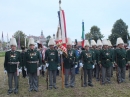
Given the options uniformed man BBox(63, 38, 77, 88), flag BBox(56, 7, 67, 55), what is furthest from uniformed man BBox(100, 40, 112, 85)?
flag BBox(56, 7, 67, 55)

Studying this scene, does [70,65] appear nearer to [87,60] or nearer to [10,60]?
[87,60]

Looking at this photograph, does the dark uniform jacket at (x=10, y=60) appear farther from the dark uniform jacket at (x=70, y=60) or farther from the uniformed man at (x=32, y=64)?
the dark uniform jacket at (x=70, y=60)

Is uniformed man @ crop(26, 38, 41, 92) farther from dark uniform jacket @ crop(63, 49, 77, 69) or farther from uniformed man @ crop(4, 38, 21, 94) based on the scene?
dark uniform jacket @ crop(63, 49, 77, 69)

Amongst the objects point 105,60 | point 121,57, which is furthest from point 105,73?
point 121,57

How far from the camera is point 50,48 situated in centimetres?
829

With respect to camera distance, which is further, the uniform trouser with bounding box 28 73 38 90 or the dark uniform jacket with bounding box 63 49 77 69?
the dark uniform jacket with bounding box 63 49 77 69

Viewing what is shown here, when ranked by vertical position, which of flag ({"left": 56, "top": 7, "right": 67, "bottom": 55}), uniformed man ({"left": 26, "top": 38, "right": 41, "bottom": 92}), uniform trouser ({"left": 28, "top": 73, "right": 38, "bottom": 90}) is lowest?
uniform trouser ({"left": 28, "top": 73, "right": 38, "bottom": 90})

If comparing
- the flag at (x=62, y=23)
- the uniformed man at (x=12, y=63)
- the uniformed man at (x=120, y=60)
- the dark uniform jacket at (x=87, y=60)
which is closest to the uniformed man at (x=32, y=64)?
the uniformed man at (x=12, y=63)

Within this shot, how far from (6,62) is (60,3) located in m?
3.78

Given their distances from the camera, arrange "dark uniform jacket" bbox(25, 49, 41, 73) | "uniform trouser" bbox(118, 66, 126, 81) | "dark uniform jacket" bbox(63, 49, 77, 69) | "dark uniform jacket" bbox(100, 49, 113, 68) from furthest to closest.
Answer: "uniform trouser" bbox(118, 66, 126, 81), "dark uniform jacket" bbox(100, 49, 113, 68), "dark uniform jacket" bbox(63, 49, 77, 69), "dark uniform jacket" bbox(25, 49, 41, 73)

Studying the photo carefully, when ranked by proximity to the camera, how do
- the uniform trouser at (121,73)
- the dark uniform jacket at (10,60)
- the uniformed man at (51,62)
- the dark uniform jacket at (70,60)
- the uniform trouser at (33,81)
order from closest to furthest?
the dark uniform jacket at (10,60), the uniform trouser at (33,81), the uniformed man at (51,62), the dark uniform jacket at (70,60), the uniform trouser at (121,73)

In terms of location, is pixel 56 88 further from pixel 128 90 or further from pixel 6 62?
pixel 128 90

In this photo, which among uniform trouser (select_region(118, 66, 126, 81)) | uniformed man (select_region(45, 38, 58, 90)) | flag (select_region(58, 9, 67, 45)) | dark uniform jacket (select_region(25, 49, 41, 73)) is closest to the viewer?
dark uniform jacket (select_region(25, 49, 41, 73))

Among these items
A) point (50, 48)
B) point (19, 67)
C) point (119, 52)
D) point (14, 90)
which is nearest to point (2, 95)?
point (14, 90)
